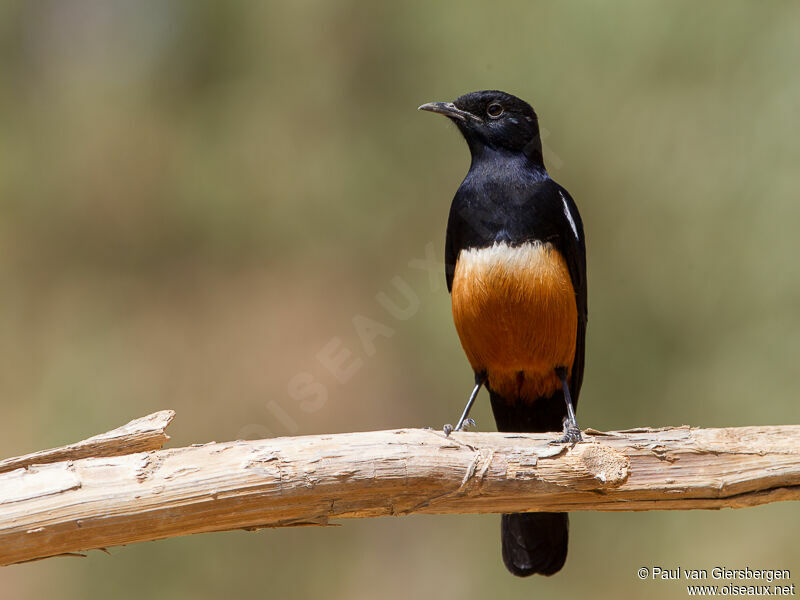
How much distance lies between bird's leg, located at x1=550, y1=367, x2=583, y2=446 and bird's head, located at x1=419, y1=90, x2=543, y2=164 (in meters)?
1.26

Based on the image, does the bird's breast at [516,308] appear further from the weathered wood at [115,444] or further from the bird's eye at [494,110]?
the weathered wood at [115,444]

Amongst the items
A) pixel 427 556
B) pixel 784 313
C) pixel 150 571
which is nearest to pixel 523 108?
pixel 784 313

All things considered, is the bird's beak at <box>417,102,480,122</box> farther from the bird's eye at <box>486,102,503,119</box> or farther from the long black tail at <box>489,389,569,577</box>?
the long black tail at <box>489,389,569,577</box>

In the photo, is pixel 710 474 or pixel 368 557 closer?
pixel 710 474

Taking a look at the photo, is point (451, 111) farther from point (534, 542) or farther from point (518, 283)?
point (534, 542)

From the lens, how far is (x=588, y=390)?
24.1ft

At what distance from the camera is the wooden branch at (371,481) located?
2.99 m

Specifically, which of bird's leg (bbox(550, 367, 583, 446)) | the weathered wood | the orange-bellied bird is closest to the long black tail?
the orange-bellied bird

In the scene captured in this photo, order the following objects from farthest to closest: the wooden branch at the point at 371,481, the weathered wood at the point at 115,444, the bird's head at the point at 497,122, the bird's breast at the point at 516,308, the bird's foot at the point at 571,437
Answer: the bird's head at the point at 497,122, the bird's breast at the point at 516,308, the bird's foot at the point at 571,437, the weathered wood at the point at 115,444, the wooden branch at the point at 371,481

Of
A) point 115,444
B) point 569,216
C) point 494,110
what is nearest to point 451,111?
point 494,110

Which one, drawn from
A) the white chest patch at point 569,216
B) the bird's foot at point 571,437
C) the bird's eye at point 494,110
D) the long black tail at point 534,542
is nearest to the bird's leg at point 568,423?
the bird's foot at point 571,437

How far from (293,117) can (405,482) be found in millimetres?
5981

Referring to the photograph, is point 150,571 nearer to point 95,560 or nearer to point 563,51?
point 95,560

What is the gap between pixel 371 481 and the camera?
3.15 metres
